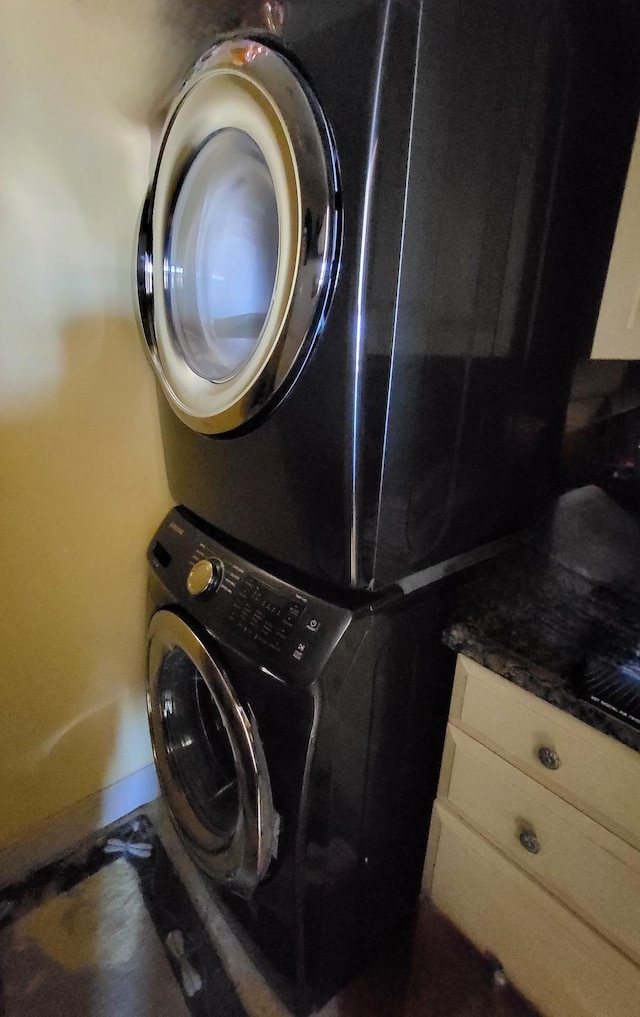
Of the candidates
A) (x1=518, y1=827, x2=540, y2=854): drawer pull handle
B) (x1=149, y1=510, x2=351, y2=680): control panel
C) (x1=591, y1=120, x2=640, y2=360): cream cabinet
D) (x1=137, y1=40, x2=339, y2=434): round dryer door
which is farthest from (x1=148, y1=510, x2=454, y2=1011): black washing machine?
(x1=591, y1=120, x2=640, y2=360): cream cabinet

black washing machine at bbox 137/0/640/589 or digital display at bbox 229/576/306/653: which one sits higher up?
black washing machine at bbox 137/0/640/589

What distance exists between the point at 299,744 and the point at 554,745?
0.40m

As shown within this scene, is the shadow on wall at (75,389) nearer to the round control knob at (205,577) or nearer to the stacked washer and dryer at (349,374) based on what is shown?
the stacked washer and dryer at (349,374)

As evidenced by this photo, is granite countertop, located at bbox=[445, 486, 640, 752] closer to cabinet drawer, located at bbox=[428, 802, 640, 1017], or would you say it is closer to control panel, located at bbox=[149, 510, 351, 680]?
control panel, located at bbox=[149, 510, 351, 680]

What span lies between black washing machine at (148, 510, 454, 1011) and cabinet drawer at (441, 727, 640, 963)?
92mm

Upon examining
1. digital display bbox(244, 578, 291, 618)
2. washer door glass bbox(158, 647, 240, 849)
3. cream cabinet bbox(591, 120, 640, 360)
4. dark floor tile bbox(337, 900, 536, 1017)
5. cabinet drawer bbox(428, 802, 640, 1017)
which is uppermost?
cream cabinet bbox(591, 120, 640, 360)

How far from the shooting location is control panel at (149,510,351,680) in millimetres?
860

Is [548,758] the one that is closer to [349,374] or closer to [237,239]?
[349,374]

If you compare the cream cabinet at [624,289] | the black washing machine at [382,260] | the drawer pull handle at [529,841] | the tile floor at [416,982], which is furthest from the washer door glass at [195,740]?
the cream cabinet at [624,289]

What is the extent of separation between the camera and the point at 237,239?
96cm

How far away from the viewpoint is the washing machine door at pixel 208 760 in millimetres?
968

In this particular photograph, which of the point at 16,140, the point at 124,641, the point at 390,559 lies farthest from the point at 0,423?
the point at 390,559

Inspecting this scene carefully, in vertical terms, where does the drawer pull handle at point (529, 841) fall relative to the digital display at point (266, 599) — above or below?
below

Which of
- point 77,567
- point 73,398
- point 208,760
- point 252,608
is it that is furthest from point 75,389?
point 208,760
